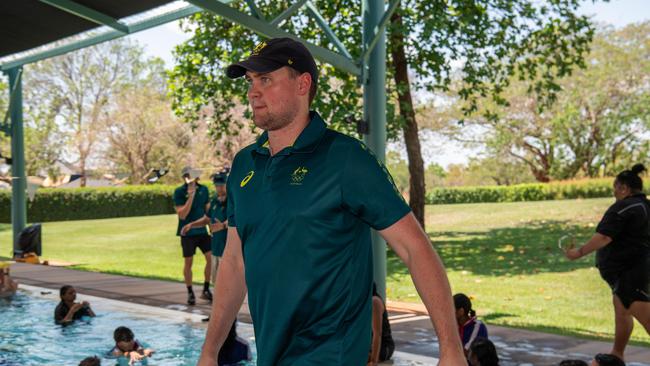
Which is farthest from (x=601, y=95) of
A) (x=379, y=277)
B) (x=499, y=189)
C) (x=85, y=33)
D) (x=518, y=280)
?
(x=379, y=277)

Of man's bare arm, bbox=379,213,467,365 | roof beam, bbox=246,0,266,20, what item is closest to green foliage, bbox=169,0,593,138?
roof beam, bbox=246,0,266,20

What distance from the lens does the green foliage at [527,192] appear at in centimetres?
3634

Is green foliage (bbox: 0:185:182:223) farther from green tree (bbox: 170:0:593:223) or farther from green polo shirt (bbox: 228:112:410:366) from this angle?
green polo shirt (bbox: 228:112:410:366)

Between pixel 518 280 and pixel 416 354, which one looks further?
pixel 518 280

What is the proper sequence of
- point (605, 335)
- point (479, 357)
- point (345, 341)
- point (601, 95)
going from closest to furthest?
point (345, 341) → point (479, 357) → point (605, 335) → point (601, 95)

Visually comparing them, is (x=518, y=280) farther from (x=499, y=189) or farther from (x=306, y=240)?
(x=499, y=189)

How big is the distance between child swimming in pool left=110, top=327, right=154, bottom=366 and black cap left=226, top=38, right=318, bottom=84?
6254 mm

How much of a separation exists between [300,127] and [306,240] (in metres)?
0.42

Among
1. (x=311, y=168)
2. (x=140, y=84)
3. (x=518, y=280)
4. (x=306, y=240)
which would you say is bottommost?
(x=518, y=280)

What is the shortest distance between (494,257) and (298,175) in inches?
752

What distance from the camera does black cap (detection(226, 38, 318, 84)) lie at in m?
2.37

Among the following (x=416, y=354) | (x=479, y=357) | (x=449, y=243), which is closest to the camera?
(x=479, y=357)

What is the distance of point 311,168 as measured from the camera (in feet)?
7.61

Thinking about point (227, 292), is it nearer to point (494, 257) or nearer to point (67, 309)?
point (67, 309)
